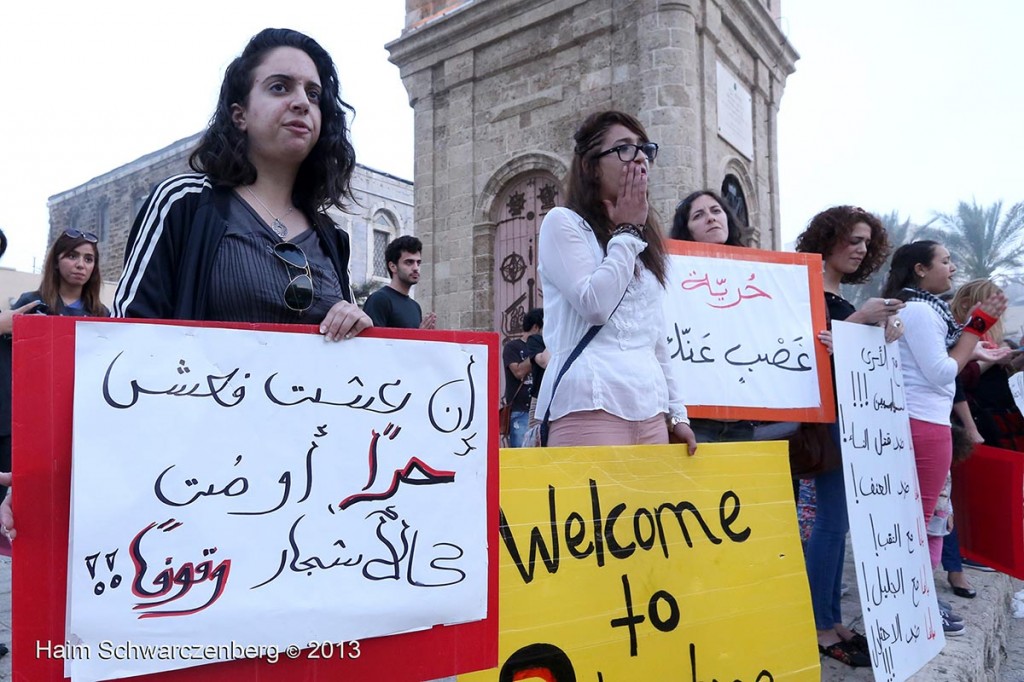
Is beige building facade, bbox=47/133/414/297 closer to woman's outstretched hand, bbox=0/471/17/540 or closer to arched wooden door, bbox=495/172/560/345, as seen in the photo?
arched wooden door, bbox=495/172/560/345

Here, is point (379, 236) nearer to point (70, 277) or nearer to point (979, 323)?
point (70, 277)

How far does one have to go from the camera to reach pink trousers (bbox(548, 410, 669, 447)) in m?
2.04

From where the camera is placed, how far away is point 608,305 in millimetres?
2000

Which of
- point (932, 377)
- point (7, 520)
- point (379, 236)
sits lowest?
point (7, 520)

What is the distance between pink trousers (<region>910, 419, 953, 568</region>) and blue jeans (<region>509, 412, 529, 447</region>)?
337cm

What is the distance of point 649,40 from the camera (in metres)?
8.42

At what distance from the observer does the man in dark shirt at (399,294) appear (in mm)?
4527

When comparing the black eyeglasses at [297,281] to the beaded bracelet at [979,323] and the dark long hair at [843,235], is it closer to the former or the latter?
the dark long hair at [843,235]

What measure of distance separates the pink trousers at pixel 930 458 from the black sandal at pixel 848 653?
899 millimetres

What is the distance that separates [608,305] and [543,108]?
26.8ft

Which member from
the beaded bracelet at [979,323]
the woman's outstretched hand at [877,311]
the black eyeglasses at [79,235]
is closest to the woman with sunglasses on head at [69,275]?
the black eyeglasses at [79,235]

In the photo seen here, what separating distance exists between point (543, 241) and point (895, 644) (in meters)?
1.89

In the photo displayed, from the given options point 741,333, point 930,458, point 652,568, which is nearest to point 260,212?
point 652,568

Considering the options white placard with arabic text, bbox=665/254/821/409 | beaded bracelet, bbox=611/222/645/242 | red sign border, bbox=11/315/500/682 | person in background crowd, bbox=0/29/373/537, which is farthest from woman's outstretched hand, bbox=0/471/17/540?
white placard with arabic text, bbox=665/254/821/409
